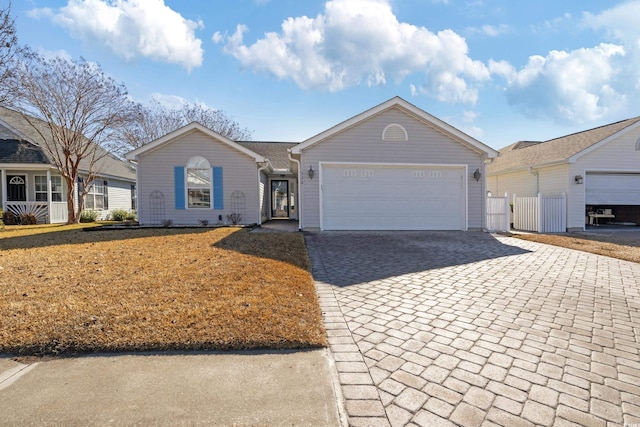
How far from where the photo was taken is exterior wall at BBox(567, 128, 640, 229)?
44.7 ft

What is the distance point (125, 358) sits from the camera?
2803 mm

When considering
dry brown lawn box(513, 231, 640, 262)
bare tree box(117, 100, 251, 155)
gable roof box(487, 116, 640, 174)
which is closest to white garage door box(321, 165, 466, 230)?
dry brown lawn box(513, 231, 640, 262)

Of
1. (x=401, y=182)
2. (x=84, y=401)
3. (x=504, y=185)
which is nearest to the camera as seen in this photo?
(x=84, y=401)

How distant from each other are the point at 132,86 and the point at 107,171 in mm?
6084

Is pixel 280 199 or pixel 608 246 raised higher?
pixel 280 199

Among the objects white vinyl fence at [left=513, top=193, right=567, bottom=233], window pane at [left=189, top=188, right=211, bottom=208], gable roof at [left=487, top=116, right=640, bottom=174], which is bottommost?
white vinyl fence at [left=513, top=193, right=567, bottom=233]

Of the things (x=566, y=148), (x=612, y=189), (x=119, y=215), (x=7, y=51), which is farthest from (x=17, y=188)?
(x=612, y=189)

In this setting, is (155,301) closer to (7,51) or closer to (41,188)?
(7,51)

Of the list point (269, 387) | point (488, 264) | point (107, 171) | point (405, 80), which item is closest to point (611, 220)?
point (405, 80)

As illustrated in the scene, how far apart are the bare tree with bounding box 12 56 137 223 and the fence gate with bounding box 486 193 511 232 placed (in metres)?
18.4

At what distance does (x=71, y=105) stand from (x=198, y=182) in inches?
320

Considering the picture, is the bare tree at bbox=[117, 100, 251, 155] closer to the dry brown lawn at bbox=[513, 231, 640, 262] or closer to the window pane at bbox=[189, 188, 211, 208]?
the window pane at bbox=[189, 188, 211, 208]

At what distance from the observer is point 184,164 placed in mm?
13203

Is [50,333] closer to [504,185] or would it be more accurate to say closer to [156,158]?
[156,158]
